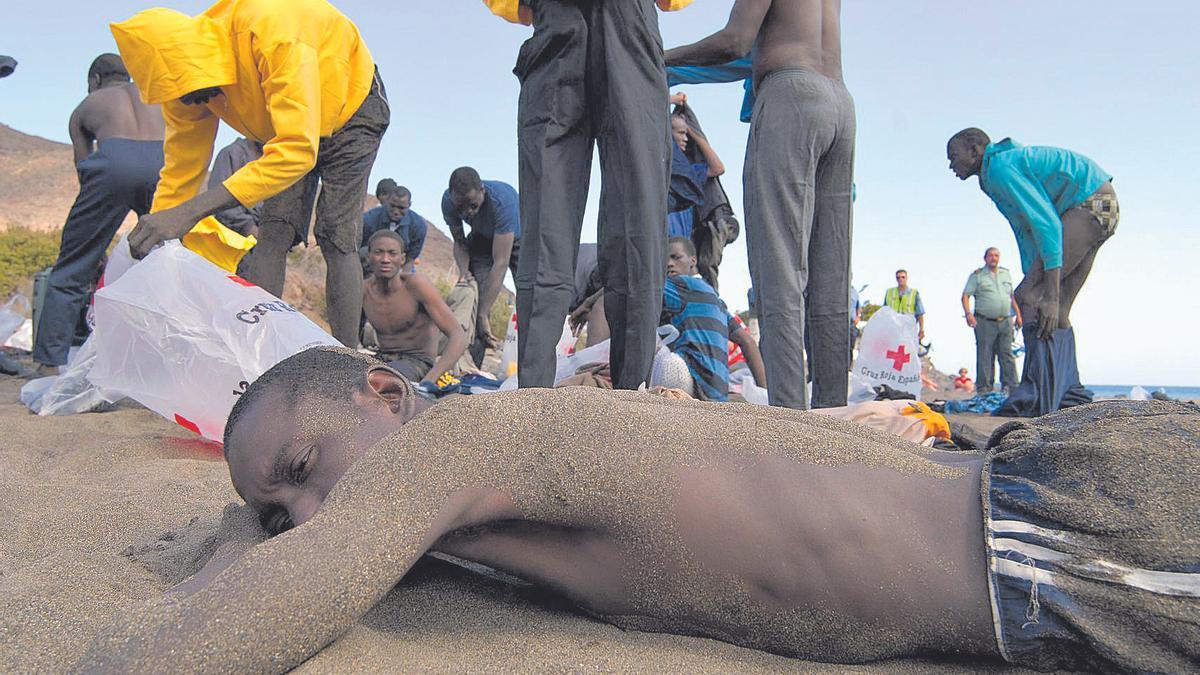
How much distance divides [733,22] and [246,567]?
7.82 feet

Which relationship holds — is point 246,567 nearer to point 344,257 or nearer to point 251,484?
point 251,484

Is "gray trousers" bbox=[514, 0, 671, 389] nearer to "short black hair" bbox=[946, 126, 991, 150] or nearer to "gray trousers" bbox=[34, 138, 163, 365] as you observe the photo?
"gray trousers" bbox=[34, 138, 163, 365]

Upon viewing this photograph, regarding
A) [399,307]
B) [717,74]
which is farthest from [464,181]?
[717,74]

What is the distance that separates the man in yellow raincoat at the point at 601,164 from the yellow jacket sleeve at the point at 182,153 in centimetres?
137

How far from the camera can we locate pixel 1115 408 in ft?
3.82

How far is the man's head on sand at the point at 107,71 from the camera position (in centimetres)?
428

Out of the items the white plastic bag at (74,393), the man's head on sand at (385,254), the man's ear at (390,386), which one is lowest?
the white plastic bag at (74,393)

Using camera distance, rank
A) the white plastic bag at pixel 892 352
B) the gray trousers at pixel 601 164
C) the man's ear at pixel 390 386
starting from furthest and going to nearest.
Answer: the white plastic bag at pixel 892 352 → the gray trousers at pixel 601 164 → the man's ear at pixel 390 386

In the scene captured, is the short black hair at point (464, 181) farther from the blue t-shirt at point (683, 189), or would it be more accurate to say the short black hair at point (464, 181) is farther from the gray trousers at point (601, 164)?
the gray trousers at point (601, 164)

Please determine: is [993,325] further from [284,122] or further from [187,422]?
[187,422]

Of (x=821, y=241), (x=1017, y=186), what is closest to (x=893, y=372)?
(x=1017, y=186)

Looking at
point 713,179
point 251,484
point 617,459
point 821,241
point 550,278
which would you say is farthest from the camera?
point 713,179

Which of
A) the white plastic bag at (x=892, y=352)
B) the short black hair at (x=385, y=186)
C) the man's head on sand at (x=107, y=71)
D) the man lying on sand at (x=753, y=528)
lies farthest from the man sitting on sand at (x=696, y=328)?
the short black hair at (x=385, y=186)

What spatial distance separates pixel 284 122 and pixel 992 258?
24.3ft
